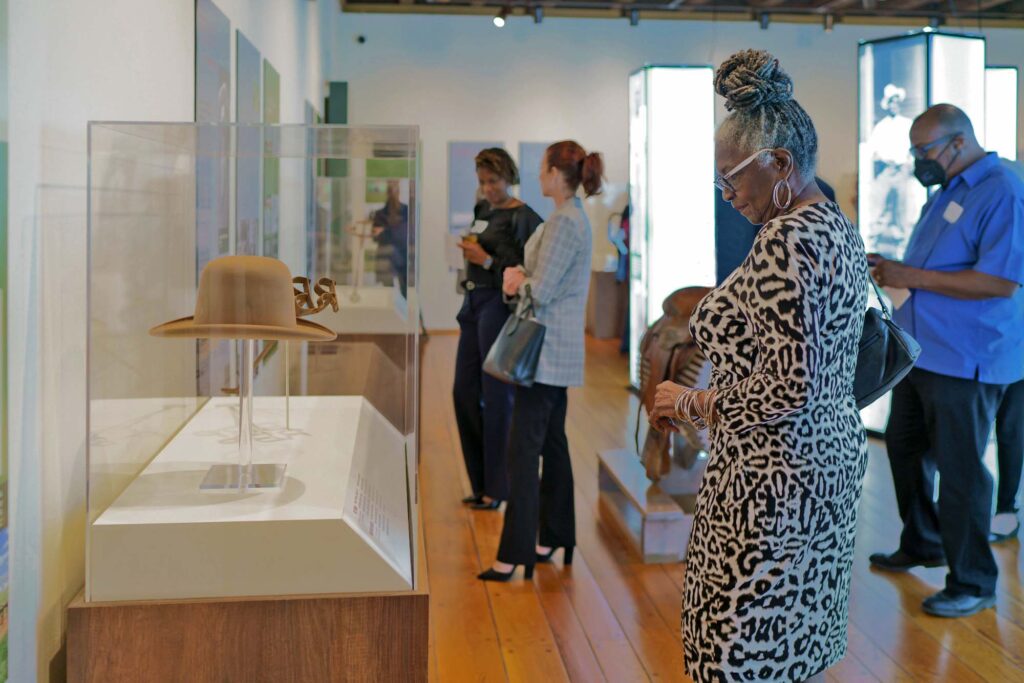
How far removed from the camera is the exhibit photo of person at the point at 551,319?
387 cm

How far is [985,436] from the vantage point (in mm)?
3799

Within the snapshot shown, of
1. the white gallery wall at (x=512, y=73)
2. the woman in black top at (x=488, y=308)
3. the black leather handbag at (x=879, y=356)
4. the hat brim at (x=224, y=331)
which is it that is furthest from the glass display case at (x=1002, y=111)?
the white gallery wall at (x=512, y=73)

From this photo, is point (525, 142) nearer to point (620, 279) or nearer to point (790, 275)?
point (620, 279)

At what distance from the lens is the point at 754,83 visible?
1.90 meters

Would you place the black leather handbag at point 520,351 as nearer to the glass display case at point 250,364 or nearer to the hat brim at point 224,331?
the glass display case at point 250,364

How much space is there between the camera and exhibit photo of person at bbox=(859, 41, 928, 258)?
5.96 metres

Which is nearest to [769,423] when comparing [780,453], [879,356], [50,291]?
[780,453]

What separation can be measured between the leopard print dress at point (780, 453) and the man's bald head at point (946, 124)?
2.21m

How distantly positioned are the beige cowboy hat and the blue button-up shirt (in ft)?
8.11

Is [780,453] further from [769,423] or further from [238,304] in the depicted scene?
[238,304]

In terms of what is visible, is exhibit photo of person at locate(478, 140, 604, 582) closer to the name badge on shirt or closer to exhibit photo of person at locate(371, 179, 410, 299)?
the name badge on shirt

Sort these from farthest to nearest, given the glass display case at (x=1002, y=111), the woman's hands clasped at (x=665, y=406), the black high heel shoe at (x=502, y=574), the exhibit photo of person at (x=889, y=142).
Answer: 1. the glass display case at (x=1002, y=111)
2. the exhibit photo of person at (x=889, y=142)
3. the black high heel shoe at (x=502, y=574)
4. the woman's hands clasped at (x=665, y=406)

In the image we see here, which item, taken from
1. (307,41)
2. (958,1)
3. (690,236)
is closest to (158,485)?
(690,236)

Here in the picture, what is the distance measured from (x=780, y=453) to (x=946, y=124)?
244 centimetres
